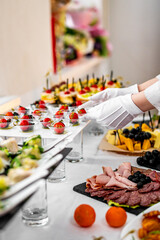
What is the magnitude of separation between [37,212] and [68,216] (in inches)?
4.0

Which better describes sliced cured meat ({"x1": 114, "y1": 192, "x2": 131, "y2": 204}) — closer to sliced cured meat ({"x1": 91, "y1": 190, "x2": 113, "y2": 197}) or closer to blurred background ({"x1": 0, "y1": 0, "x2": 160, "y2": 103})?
sliced cured meat ({"x1": 91, "y1": 190, "x2": 113, "y2": 197})

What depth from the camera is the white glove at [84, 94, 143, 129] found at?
1.50 meters

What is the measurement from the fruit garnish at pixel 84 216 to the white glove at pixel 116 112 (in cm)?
54

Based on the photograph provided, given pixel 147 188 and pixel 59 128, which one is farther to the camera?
pixel 59 128

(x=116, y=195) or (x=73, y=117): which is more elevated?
(x=73, y=117)

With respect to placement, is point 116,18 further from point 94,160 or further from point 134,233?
point 134,233

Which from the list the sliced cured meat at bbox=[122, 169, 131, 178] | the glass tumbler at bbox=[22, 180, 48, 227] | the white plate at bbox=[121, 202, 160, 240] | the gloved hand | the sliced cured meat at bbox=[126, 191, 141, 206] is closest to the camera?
the white plate at bbox=[121, 202, 160, 240]

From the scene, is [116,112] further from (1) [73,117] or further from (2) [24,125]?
(2) [24,125]

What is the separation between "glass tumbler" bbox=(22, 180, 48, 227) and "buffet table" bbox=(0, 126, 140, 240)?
0.06 ft

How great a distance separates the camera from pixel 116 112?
1.52m

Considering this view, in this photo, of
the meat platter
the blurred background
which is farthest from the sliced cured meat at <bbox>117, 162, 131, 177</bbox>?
the blurred background

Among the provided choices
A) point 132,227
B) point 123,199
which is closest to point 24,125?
point 123,199

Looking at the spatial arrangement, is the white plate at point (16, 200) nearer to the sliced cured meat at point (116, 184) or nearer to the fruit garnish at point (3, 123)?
the sliced cured meat at point (116, 184)

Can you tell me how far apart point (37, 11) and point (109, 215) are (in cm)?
253
